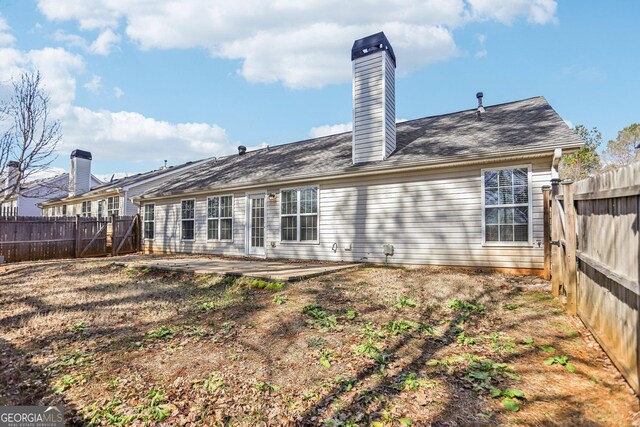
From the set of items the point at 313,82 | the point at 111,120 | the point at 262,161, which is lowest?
the point at 262,161

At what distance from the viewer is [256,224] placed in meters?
11.9

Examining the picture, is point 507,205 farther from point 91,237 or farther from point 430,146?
point 91,237

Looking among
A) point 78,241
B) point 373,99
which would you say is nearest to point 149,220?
point 78,241

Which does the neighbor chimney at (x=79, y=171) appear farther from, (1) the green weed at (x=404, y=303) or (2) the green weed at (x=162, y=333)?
(1) the green weed at (x=404, y=303)

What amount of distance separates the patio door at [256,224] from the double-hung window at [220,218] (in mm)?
1055

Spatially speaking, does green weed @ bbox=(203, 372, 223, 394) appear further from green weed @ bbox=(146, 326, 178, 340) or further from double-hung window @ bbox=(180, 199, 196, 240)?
double-hung window @ bbox=(180, 199, 196, 240)

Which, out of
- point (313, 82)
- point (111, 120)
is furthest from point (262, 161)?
point (111, 120)

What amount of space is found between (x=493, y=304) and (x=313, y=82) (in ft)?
61.9

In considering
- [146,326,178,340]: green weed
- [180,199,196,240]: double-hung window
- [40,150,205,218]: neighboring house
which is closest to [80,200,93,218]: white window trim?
[40,150,205,218]: neighboring house

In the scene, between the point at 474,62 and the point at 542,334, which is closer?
the point at 542,334

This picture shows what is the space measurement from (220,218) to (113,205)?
10365 millimetres

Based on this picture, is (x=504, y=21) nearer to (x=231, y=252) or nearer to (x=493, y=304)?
(x=493, y=304)

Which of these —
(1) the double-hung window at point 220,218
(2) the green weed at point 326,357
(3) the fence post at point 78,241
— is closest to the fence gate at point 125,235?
(3) the fence post at point 78,241

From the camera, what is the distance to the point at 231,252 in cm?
1266
